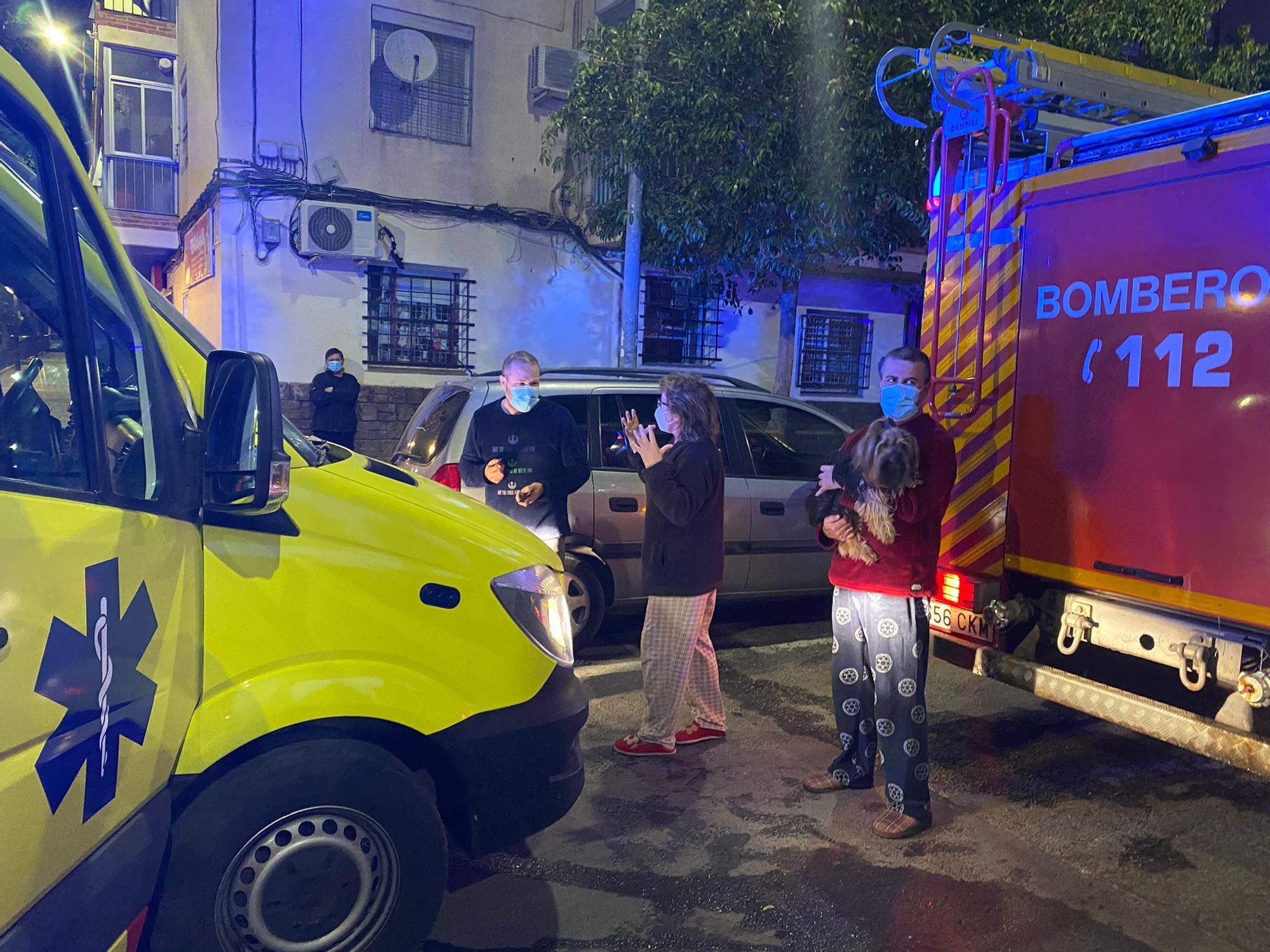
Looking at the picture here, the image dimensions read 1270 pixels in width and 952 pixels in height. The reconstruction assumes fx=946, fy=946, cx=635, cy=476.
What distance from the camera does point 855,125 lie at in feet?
30.8

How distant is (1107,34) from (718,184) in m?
4.21

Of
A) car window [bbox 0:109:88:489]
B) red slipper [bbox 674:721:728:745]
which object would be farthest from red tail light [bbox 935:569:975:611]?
car window [bbox 0:109:88:489]

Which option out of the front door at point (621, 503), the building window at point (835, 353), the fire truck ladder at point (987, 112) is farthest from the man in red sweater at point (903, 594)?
the building window at point (835, 353)

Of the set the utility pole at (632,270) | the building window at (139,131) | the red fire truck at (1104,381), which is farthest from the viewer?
the building window at (139,131)

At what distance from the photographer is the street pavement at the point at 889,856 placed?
→ 9.96 ft

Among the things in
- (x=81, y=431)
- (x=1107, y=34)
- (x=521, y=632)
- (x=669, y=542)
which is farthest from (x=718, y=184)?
(x=81, y=431)

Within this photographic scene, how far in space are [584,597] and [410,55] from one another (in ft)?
29.9

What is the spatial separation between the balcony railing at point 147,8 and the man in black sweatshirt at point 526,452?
54.5 ft

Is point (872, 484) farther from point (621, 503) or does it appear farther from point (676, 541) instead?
point (621, 503)

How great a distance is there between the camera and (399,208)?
39.5ft

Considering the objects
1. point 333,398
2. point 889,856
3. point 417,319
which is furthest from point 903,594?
point 417,319

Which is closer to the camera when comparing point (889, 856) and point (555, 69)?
point (889, 856)

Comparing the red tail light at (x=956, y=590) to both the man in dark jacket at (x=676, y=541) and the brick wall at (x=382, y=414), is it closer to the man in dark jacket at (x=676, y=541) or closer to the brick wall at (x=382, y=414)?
the man in dark jacket at (x=676, y=541)

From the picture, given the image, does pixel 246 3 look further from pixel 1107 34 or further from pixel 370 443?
pixel 1107 34
